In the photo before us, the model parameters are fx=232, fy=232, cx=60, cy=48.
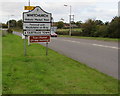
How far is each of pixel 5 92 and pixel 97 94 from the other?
206 centimetres

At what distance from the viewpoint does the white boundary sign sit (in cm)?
1178

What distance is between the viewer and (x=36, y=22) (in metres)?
11.9

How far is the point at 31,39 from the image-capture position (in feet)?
40.1

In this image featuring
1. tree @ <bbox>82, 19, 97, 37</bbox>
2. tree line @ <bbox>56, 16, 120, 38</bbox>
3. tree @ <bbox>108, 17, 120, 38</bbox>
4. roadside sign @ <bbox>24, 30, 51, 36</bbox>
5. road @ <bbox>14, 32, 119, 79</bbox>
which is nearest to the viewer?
road @ <bbox>14, 32, 119, 79</bbox>

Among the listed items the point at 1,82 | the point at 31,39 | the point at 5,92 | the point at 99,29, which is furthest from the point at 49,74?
Answer: the point at 99,29

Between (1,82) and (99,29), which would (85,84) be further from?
(99,29)

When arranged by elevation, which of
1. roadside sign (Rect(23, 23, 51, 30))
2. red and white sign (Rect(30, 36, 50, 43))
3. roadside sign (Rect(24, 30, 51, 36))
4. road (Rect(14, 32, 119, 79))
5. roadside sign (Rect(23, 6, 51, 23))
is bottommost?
road (Rect(14, 32, 119, 79))

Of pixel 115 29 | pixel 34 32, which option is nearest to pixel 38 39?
pixel 34 32

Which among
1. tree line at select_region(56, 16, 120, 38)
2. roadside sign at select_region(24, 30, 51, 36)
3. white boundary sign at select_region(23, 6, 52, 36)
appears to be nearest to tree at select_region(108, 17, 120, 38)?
tree line at select_region(56, 16, 120, 38)

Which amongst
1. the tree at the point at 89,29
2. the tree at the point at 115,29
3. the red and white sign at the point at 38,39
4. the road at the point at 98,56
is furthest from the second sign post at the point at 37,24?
the tree at the point at 89,29

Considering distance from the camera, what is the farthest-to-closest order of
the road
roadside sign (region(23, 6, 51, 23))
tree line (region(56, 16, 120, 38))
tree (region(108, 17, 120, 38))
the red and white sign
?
tree line (region(56, 16, 120, 38)) → tree (region(108, 17, 120, 38)) → the red and white sign → roadside sign (region(23, 6, 51, 23)) → the road

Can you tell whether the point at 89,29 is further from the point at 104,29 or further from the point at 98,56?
the point at 98,56

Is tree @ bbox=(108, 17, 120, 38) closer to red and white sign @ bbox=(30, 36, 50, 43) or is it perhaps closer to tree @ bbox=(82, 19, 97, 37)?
tree @ bbox=(82, 19, 97, 37)

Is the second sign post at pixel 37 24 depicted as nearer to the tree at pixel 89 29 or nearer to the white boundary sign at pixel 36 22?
the white boundary sign at pixel 36 22
